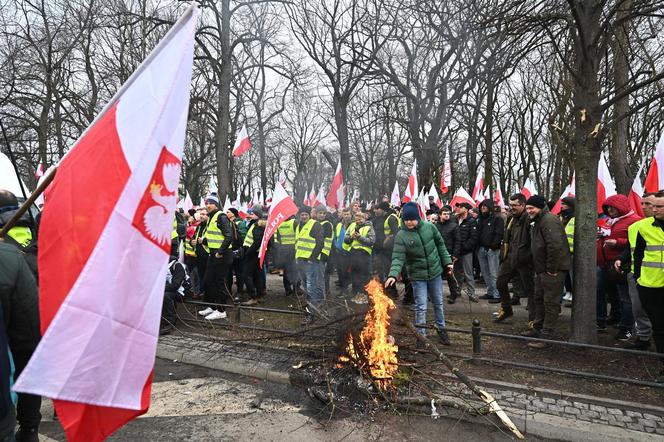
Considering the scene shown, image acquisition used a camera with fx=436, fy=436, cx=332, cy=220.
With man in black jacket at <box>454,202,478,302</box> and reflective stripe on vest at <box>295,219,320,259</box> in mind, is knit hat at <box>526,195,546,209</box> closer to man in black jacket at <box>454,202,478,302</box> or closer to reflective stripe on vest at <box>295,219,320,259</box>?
man in black jacket at <box>454,202,478,302</box>

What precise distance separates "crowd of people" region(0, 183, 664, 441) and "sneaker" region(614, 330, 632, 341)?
0.13 ft

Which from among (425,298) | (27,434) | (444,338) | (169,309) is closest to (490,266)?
(425,298)

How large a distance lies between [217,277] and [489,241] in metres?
5.59

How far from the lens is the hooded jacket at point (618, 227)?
654 centimetres

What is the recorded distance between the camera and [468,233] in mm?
9586

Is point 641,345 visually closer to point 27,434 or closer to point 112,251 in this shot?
point 112,251

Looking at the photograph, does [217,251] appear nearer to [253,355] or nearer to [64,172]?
[253,355]

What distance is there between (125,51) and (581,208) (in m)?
17.8

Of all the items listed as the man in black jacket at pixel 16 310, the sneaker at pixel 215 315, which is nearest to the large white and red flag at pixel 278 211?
the sneaker at pixel 215 315

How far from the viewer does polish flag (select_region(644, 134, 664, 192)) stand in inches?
252

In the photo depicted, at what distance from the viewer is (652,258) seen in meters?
4.80

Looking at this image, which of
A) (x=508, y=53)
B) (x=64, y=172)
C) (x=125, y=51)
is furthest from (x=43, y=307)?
(x=125, y=51)

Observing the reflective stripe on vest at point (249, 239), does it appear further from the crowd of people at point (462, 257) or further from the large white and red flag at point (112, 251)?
the large white and red flag at point (112, 251)

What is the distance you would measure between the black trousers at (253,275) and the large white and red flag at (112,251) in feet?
25.5
